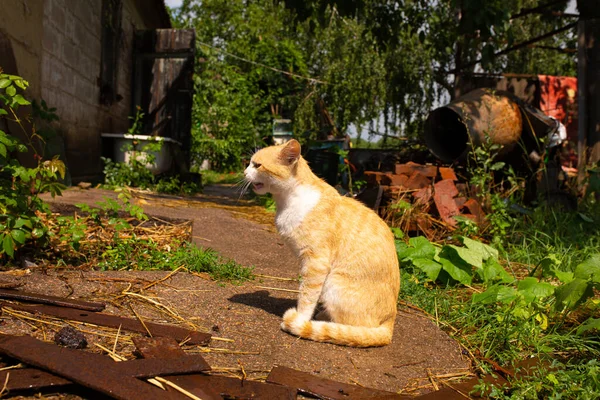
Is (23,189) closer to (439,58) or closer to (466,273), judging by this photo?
(466,273)

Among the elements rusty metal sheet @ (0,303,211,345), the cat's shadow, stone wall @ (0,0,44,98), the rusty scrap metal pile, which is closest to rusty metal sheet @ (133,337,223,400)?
rusty metal sheet @ (0,303,211,345)

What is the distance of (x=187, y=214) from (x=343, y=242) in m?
3.20

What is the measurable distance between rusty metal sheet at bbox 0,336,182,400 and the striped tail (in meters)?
0.92

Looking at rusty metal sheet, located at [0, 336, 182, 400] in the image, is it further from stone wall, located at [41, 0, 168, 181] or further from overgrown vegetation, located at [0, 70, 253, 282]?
stone wall, located at [41, 0, 168, 181]

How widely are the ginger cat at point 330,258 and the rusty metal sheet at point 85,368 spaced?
99 centimetres

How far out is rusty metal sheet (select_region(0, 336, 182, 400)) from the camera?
1.69 meters

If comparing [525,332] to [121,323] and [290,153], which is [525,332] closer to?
[290,153]

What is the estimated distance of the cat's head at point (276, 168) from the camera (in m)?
2.76

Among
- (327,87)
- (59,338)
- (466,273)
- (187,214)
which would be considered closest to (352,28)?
(327,87)

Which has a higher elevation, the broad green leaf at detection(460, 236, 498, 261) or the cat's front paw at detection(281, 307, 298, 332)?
the broad green leaf at detection(460, 236, 498, 261)

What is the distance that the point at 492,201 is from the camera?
217 inches

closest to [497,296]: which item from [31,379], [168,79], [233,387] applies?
[233,387]

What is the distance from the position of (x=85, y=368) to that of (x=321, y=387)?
87cm

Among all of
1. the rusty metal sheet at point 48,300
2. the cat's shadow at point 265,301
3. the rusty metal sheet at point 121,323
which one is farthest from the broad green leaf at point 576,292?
the rusty metal sheet at point 48,300
